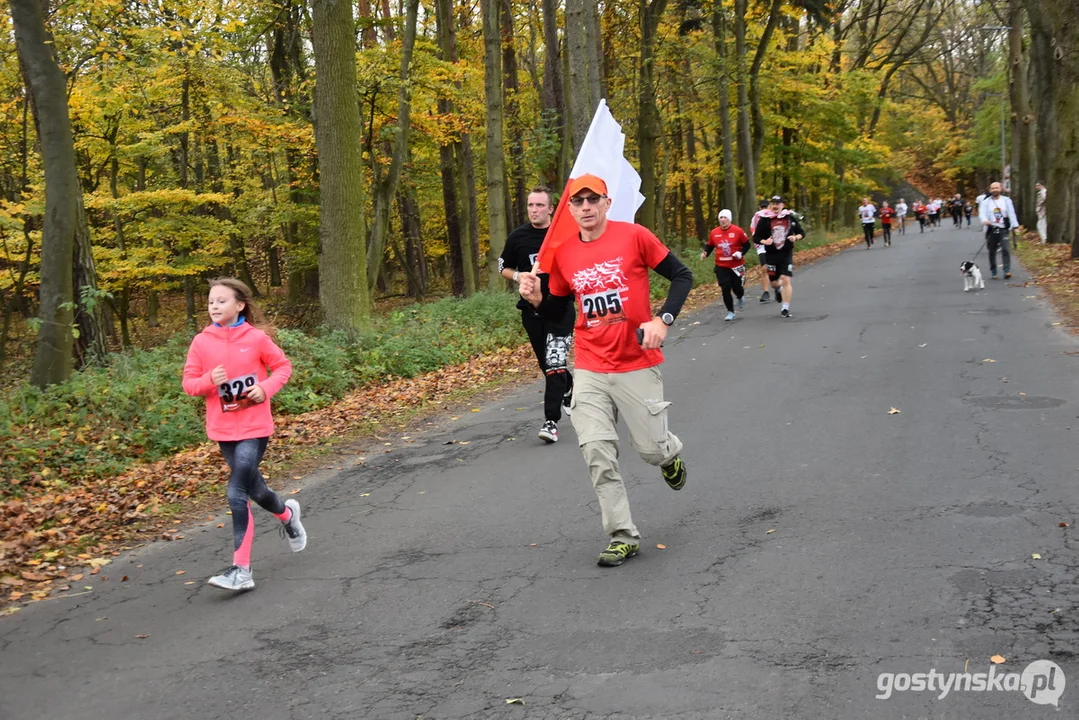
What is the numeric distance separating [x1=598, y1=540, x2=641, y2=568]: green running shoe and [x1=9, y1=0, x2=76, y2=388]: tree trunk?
388 inches

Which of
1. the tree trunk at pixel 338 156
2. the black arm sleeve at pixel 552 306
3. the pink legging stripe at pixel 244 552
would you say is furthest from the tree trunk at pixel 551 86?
the pink legging stripe at pixel 244 552

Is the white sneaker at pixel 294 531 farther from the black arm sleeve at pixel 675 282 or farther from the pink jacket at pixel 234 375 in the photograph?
the black arm sleeve at pixel 675 282

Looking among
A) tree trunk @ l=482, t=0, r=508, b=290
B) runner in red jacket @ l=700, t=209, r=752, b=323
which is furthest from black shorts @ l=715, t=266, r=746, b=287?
tree trunk @ l=482, t=0, r=508, b=290

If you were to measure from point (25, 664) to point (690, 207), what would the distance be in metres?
78.0

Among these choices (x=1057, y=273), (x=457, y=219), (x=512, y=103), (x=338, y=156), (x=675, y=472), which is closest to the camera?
(x=675, y=472)

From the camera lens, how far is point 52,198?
13.0 metres

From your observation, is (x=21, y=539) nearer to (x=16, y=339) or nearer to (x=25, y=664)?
(x=25, y=664)

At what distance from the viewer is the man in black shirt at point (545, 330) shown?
8.76 m

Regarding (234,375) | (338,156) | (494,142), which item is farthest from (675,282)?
(494,142)

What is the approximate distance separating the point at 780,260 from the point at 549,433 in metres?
10.2

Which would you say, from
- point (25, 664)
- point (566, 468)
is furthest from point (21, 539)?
point (566, 468)

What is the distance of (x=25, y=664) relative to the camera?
481 cm

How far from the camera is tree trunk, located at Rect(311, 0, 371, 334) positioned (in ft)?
47.2

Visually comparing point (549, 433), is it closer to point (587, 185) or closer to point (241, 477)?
point (241, 477)
